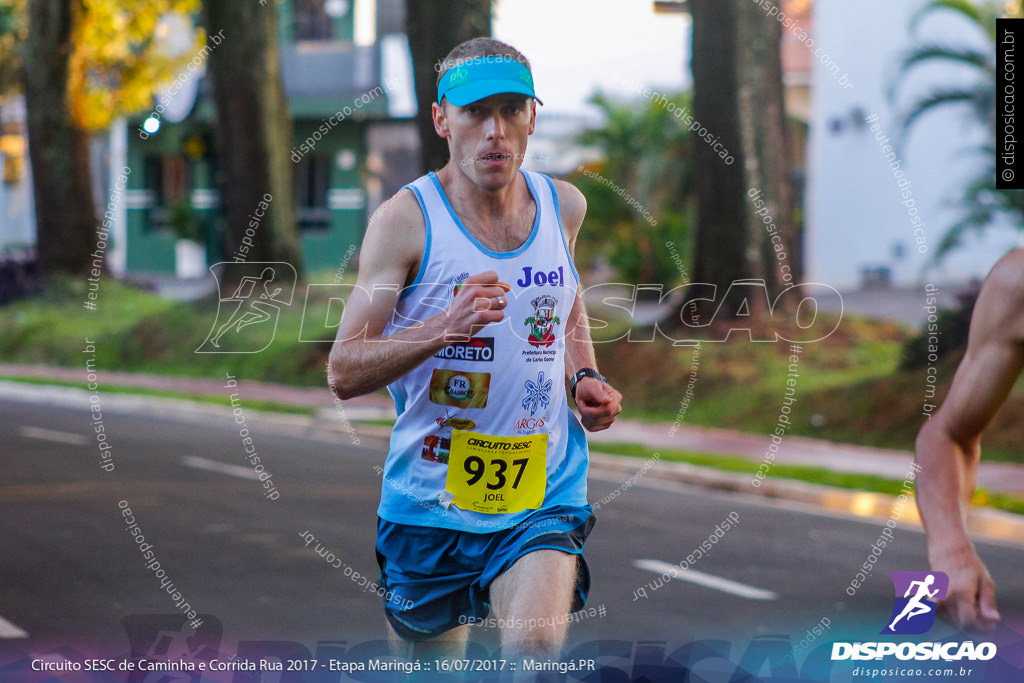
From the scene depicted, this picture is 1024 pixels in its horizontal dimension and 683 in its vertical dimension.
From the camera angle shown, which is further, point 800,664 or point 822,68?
point 822,68

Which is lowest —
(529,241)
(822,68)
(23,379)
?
(23,379)

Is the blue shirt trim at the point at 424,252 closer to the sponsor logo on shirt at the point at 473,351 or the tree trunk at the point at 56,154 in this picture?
the sponsor logo on shirt at the point at 473,351

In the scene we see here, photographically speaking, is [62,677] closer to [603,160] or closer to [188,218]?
[603,160]

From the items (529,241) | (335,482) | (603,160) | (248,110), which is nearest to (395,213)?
(529,241)

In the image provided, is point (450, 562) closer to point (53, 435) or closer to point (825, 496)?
point (825, 496)

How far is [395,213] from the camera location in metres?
3.58

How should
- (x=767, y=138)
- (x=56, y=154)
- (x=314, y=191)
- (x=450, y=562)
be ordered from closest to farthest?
(x=450, y=562) < (x=767, y=138) < (x=56, y=154) < (x=314, y=191)

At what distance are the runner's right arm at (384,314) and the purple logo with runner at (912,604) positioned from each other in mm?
1204

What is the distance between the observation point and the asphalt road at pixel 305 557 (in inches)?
264

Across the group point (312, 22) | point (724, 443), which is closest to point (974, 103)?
point (724, 443)

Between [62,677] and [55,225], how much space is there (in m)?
22.6

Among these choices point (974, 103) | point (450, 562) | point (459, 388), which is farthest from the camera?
point (974, 103)

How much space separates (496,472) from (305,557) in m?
4.87

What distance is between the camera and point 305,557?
8344 mm
